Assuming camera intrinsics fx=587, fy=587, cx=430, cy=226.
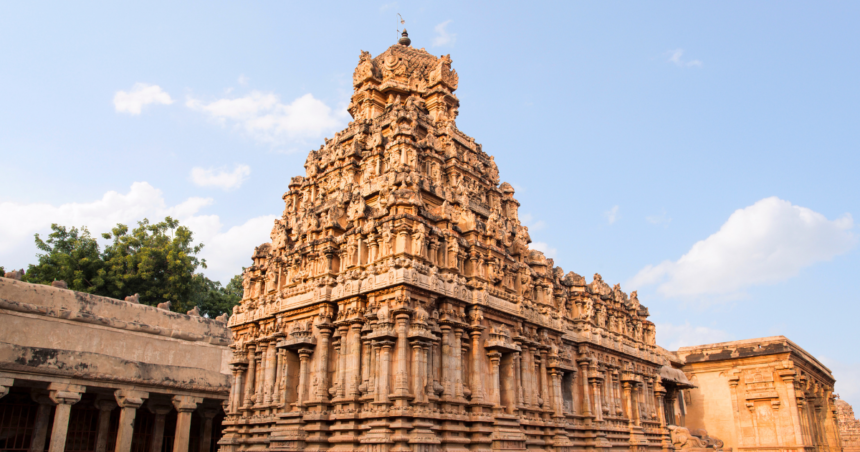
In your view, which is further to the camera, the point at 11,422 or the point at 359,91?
the point at 359,91

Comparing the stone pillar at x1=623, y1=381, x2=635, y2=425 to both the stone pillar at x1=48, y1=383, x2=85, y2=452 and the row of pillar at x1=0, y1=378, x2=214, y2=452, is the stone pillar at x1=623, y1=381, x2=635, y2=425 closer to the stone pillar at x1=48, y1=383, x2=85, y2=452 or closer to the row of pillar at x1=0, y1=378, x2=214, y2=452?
the row of pillar at x1=0, y1=378, x2=214, y2=452

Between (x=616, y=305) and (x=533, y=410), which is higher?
(x=616, y=305)

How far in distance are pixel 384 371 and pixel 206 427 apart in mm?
13382

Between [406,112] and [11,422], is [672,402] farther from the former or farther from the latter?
[11,422]

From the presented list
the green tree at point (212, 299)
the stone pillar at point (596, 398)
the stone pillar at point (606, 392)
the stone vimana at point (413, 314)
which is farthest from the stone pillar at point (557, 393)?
the green tree at point (212, 299)

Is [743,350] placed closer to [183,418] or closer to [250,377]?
[250,377]

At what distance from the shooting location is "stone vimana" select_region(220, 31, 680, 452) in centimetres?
1535

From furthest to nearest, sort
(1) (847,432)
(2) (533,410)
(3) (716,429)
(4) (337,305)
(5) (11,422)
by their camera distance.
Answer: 1. (1) (847,432)
2. (3) (716,429)
3. (5) (11,422)
4. (2) (533,410)
5. (4) (337,305)

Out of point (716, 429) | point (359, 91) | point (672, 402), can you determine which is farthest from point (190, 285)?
point (716, 429)

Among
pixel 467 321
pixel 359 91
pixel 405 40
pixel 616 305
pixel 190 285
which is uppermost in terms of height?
pixel 405 40

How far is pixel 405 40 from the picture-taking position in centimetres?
2608

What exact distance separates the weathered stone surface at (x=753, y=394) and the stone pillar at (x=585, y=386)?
11794mm

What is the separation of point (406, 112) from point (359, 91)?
15.3 feet

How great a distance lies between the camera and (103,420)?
69.6ft
